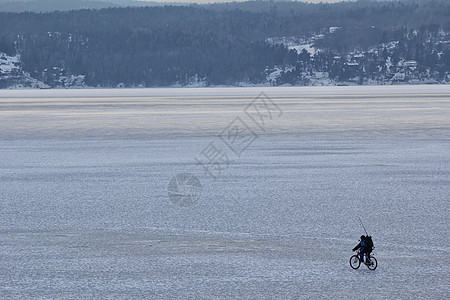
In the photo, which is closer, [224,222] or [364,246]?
[364,246]

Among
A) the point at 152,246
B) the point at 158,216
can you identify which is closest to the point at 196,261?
the point at 152,246

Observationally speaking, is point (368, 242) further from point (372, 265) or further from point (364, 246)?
point (372, 265)

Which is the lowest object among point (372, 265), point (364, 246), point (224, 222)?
point (224, 222)

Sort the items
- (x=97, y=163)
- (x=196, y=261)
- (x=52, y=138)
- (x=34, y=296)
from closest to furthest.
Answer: (x=34, y=296) → (x=196, y=261) → (x=97, y=163) → (x=52, y=138)

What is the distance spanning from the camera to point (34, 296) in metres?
7.08

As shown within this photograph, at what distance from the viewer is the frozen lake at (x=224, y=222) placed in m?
7.54

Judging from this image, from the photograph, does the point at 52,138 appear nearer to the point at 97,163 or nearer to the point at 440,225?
the point at 97,163

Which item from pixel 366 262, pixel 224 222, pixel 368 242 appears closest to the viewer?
pixel 368 242

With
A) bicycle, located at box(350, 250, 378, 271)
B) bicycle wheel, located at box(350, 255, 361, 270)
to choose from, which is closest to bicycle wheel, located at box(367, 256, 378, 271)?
bicycle, located at box(350, 250, 378, 271)

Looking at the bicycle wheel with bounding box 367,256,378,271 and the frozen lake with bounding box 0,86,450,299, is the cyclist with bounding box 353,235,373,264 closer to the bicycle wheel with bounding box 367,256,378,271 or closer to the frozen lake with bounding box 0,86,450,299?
the bicycle wheel with bounding box 367,256,378,271

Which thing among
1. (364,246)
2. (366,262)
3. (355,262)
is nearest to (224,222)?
(355,262)

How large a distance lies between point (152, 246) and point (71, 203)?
363 centimetres

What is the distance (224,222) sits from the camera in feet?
35.0

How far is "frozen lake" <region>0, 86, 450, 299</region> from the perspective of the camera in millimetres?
7543
